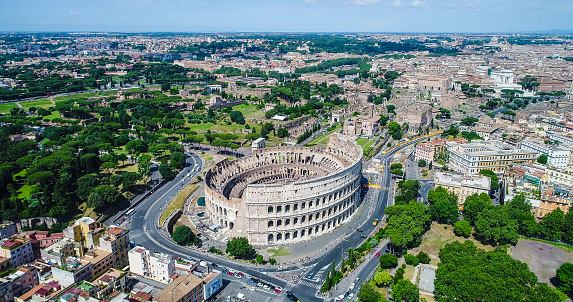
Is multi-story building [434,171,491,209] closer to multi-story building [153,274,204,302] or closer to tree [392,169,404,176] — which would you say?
tree [392,169,404,176]

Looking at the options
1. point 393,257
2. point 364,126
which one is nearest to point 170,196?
point 393,257

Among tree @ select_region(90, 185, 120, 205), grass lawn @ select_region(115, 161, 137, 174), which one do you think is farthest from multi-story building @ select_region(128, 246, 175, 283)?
grass lawn @ select_region(115, 161, 137, 174)

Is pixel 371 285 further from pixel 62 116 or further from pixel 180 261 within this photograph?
pixel 62 116

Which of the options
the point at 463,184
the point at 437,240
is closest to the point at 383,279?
the point at 437,240

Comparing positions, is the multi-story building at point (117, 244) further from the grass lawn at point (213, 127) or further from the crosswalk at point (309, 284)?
the grass lawn at point (213, 127)

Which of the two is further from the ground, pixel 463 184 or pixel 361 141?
pixel 463 184

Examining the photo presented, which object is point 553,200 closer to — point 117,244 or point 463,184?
point 463,184

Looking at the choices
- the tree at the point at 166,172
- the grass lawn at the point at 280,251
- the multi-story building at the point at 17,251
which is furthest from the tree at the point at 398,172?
the multi-story building at the point at 17,251
